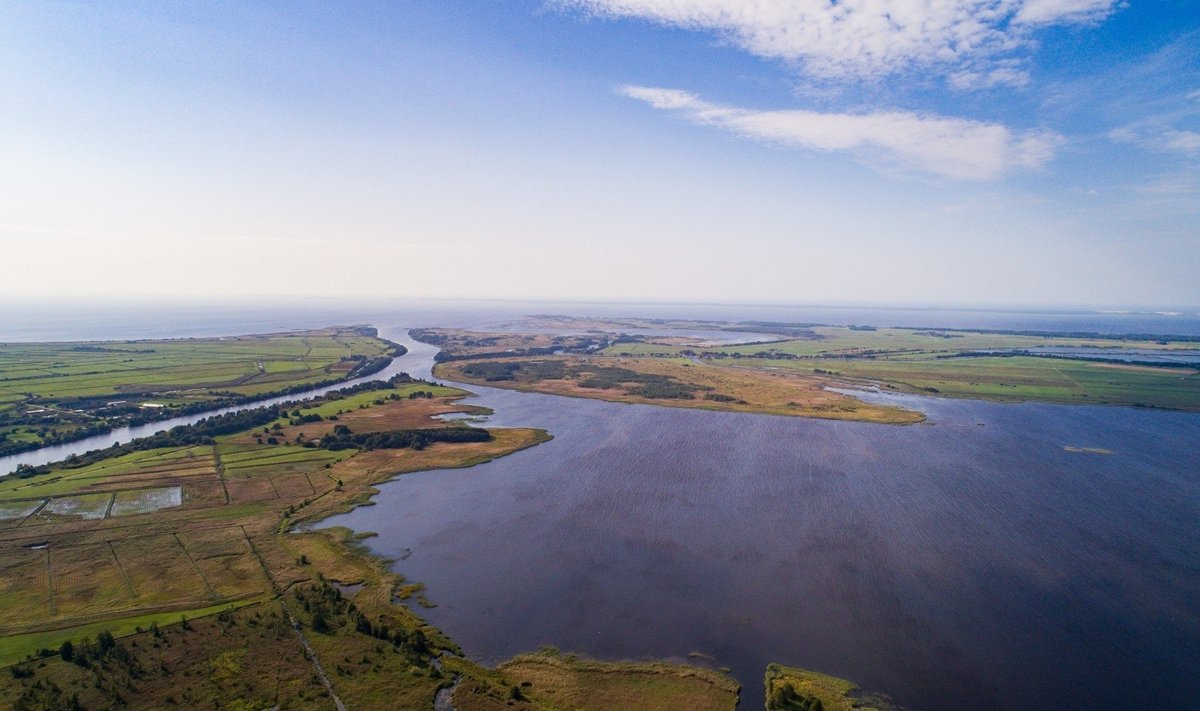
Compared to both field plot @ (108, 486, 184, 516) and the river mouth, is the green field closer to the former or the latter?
the river mouth

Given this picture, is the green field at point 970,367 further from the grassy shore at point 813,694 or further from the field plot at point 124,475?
the field plot at point 124,475

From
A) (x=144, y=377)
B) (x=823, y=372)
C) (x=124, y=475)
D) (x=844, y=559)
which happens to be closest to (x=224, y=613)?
(x=124, y=475)

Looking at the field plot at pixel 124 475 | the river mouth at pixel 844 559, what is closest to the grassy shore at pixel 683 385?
the river mouth at pixel 844 559

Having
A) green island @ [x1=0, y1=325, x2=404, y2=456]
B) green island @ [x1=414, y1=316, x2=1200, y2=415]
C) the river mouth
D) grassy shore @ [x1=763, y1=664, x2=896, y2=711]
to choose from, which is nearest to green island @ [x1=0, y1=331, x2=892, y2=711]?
grassy shore @ [x1=763, y1=664, x2=896, y2=711]

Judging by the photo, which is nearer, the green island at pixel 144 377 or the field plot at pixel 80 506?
the field plot at pixel 80 506

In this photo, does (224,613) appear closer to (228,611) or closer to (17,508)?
(228,611)

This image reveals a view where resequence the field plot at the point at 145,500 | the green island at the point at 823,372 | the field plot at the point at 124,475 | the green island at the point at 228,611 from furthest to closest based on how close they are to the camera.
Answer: the green island at the point at 823,372
the field plot at the point at 124,475
the field plot at the point at 145,500
the green island at the point at 228,611
